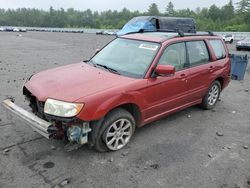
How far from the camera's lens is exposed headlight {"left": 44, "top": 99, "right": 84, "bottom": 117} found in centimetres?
338

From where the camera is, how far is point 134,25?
1200cm

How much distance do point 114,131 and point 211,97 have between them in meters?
3.09

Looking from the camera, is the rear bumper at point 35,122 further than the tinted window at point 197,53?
No

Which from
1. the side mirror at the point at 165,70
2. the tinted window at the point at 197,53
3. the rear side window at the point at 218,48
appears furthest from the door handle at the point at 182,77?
the rear side window at the point at 218,48

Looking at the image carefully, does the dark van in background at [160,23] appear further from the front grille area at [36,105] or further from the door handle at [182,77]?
the front grille area at [36,105]

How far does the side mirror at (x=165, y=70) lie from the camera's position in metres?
4.12

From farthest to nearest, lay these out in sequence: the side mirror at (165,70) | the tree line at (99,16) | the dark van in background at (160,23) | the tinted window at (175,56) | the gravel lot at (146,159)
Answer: the tree line at (99,16), the dark van in background at (160,23), the tinted window at (175,56), the side mirror at (165,70), the gravel lot at (146,159)

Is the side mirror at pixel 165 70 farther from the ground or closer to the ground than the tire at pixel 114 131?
farther from the ground

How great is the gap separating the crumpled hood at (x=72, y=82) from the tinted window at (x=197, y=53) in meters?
1.71

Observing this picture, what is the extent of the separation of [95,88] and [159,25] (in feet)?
24.1

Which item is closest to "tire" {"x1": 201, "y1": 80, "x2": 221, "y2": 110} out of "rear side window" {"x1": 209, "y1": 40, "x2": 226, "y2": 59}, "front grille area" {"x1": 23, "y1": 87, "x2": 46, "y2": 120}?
"rear side window" {"x1": 209, "y1": 40, "x2": 226, "y2": 59}

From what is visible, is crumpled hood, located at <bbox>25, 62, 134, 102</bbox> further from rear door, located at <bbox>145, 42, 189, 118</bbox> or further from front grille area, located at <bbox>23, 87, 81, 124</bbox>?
rear door, located at <bbox>145, 42, 189, 118</bbox>

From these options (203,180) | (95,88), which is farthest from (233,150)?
(95,88)

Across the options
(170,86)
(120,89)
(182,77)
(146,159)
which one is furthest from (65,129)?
(182,77)
